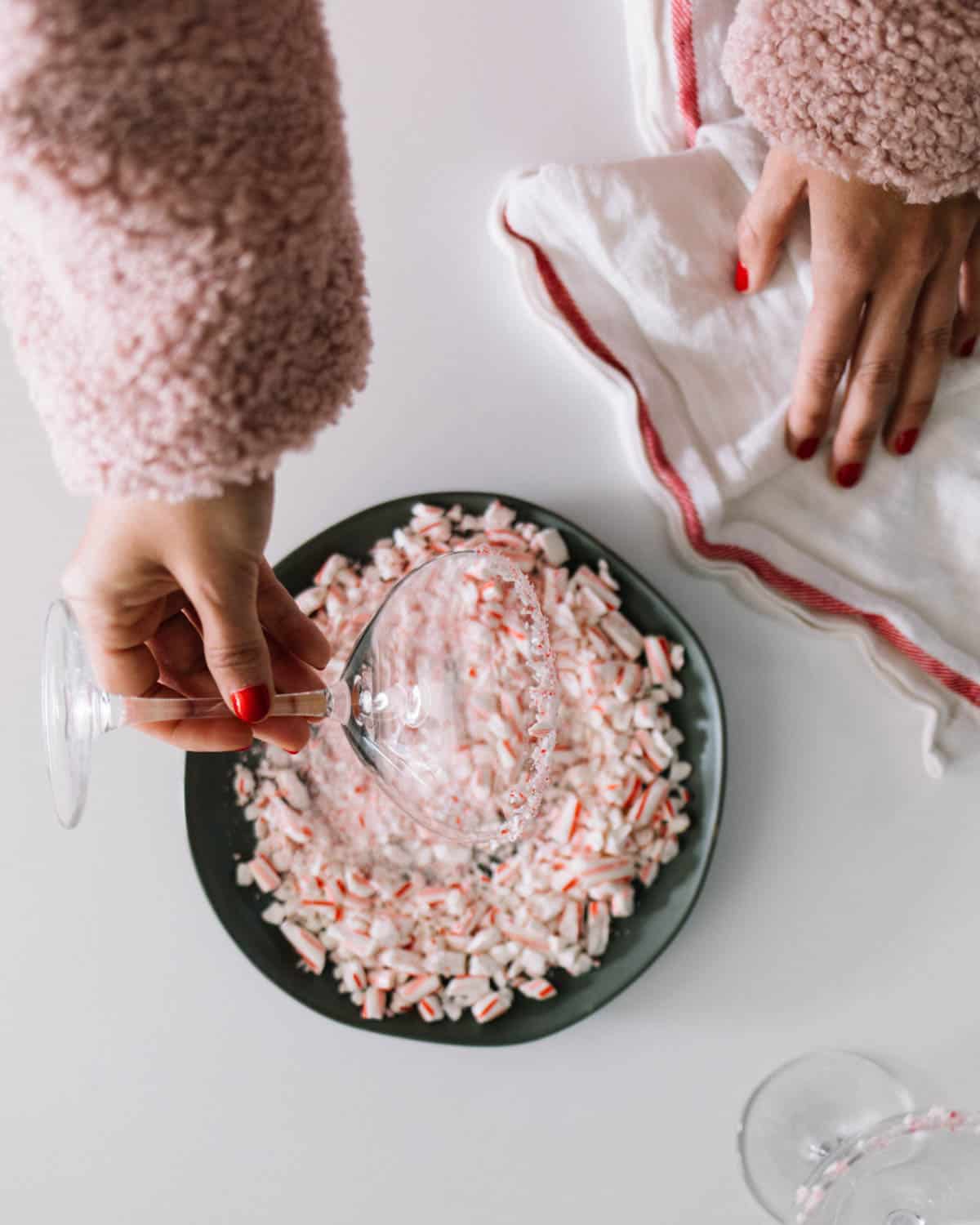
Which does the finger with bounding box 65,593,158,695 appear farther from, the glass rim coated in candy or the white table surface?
the white table surface

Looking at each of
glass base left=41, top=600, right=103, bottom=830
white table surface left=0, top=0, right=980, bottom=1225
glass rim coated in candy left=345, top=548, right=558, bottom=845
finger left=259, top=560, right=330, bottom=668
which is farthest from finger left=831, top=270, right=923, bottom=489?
glass base left=41, top=600, right=103, bottom=830

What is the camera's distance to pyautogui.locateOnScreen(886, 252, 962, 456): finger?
26.9 inches

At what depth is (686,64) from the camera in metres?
0.73

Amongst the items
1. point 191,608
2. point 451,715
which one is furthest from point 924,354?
point 191,608

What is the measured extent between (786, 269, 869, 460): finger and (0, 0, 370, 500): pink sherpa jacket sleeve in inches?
15.2

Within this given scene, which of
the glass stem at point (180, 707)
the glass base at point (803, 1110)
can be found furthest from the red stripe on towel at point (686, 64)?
the glass base at point (803, 1110)

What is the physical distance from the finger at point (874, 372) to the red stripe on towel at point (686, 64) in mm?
183

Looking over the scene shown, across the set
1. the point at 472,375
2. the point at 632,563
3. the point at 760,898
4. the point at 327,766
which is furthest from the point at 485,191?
the point at 760,898

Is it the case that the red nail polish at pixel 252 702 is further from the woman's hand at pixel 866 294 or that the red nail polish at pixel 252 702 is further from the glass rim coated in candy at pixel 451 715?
the woman's hand at pixel 866 294

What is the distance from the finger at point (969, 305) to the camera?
70 centimetres

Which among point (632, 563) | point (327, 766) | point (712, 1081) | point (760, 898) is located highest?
point (632, 563)

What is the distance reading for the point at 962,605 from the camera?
76cm

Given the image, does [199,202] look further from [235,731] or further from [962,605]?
[962,605]

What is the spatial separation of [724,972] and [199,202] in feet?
2.18
